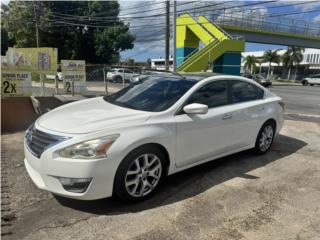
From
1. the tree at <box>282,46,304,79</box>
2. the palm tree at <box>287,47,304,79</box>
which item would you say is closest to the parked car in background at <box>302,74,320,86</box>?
the palm tree at <box>287,47,304,79</box>

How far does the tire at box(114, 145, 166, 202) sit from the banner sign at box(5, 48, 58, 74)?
6539 millimetres

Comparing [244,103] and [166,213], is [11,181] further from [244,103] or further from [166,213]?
[244,103]

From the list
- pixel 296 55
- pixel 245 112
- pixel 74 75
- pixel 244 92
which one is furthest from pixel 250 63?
pixel 245 112

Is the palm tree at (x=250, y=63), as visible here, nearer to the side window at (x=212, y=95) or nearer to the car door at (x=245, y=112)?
the car door at (x=245, y=112)

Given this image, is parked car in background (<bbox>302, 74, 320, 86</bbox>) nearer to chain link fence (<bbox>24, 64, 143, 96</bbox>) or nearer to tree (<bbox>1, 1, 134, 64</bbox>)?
tree (<bbox>1, 1, 134, 64</bbox>)

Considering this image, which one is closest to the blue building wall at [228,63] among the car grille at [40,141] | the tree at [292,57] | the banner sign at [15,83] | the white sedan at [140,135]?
the banner sign at [15,83]

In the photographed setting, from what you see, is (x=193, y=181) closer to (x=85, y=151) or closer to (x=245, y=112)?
(x=245, y=112)

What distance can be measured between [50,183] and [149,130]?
123 centimetres

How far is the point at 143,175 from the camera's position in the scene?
12.3 ft

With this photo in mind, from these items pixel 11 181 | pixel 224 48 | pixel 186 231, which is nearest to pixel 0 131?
pixel 11 181

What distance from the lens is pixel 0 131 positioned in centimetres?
706

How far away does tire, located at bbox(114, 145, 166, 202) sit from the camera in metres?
3.52

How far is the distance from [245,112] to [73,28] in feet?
133

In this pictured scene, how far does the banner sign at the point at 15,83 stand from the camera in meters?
8.39
